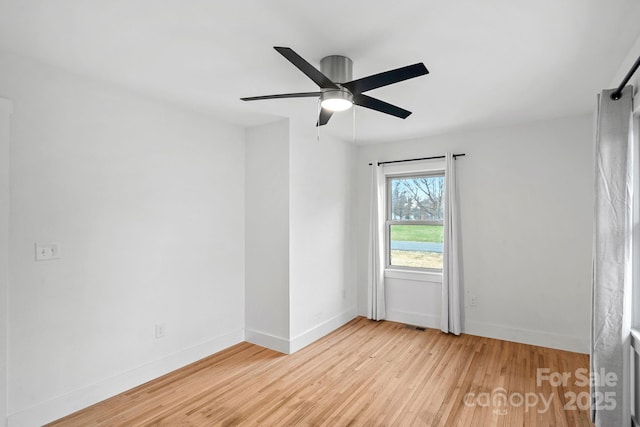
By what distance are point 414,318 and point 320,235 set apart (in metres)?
1.73

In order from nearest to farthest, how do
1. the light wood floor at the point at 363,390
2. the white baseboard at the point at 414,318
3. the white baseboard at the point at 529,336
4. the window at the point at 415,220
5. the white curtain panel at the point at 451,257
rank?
the light wood floor at the point at 363,390 → the white baseboard at the point at 529,336 → the white curtain panel at the point at 451,257 → the white baseboard at the point at 414,318 → the window at the point at 415,220

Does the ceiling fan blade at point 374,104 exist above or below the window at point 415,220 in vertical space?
above

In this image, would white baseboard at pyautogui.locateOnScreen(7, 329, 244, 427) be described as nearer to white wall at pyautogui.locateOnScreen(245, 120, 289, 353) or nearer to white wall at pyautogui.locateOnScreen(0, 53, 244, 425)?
white wall at pyautogui.locateOnScreen(0, 53, 244, 425)

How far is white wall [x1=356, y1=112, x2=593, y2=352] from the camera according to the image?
3467 mm

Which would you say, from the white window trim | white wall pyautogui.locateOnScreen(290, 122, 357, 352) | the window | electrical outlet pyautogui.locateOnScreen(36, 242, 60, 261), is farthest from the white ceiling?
the window


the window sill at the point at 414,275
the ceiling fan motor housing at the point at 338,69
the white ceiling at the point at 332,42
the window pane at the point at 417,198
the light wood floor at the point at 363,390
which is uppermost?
the white ceiling at the point at 332,42

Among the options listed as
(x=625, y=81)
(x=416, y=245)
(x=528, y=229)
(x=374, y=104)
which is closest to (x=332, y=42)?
(x=374, y=104)

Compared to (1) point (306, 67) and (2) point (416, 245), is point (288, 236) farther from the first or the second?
(1) point (306, 67)

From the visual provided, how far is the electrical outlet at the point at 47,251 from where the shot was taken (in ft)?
7.50

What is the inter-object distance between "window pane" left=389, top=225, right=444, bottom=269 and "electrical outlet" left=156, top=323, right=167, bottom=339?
3029 mm

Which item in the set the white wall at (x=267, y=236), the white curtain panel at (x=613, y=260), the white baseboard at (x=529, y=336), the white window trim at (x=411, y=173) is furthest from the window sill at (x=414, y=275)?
the white curtain panel at (x=613, y=260)

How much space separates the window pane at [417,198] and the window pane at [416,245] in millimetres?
149

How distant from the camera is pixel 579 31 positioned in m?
1.87

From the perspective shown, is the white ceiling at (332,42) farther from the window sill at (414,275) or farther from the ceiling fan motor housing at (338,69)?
the window sill at (414,275)
